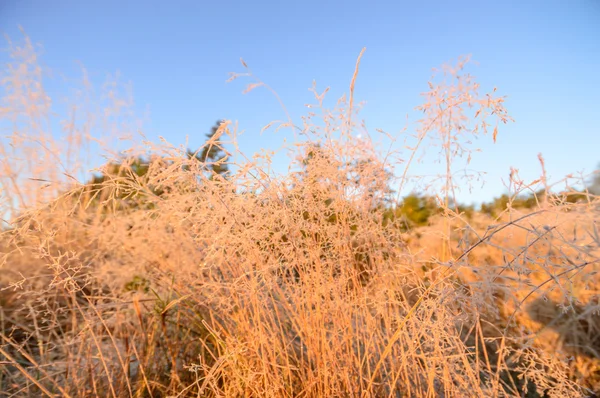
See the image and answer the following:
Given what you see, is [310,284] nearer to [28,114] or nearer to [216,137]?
[216,137]

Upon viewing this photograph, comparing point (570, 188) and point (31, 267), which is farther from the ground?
point (570, 188)

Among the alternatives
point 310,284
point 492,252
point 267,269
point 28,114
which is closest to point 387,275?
point 310,284

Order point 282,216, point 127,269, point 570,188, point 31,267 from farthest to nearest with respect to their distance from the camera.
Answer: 1. point 31,267
2. point 127,269
3. point 282,216
4. point 570,188

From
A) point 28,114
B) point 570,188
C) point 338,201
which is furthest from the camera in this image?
point 28,114

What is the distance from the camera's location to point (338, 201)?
4.26 ft

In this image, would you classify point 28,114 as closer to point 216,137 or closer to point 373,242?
point 216,137

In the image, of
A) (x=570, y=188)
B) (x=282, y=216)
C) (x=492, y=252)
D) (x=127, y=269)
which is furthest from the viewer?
(x=492, y=252)

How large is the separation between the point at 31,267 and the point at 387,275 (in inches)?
130

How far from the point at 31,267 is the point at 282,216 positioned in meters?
3.12

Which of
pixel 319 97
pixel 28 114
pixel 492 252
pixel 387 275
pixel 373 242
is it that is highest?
pixel 28 114

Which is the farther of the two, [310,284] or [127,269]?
[127,269]

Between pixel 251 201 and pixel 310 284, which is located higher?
pixel 251 201

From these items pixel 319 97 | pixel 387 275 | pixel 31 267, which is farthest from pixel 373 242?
pixel 31 267

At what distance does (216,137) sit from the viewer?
3.57ft
